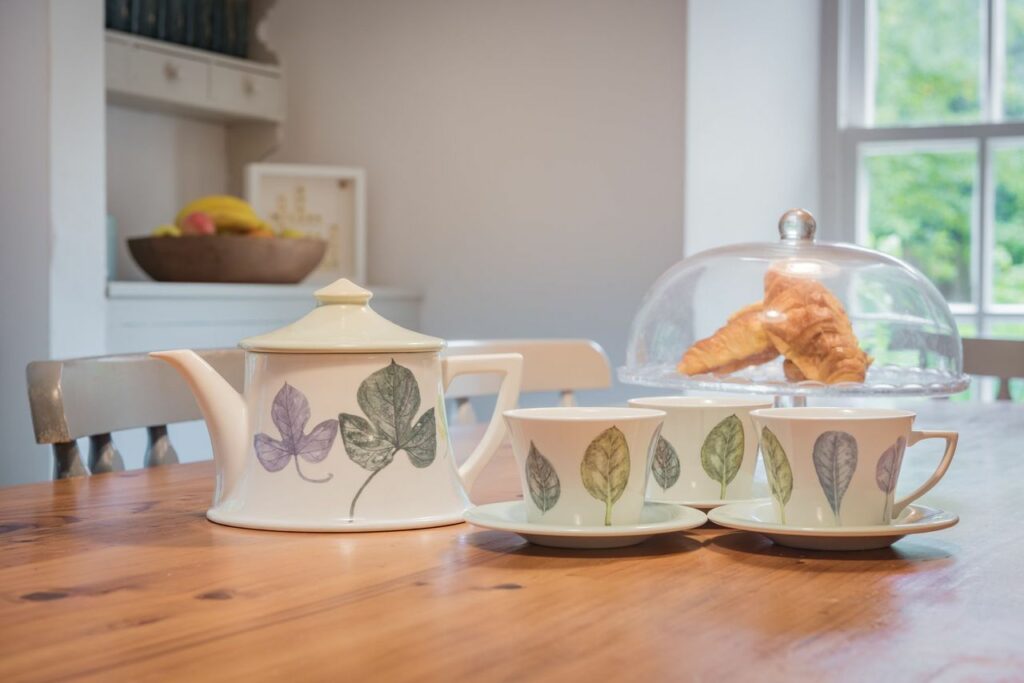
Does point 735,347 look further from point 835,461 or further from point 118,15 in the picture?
point 118,15

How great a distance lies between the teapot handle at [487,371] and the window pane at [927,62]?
8.24ft

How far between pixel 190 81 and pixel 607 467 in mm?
2448

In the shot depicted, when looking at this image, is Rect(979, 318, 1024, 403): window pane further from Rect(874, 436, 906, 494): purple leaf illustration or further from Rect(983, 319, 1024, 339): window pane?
Rect(874, 436, 906, 494): purple leaf illustration

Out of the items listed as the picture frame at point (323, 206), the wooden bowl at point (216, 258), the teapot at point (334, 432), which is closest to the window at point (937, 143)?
the picture frame at point (323, 206)

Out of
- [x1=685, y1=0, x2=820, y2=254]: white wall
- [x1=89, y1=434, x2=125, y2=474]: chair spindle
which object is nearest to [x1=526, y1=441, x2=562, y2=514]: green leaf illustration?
[x1=89, y1=434, x2=125, y2=474]: chair spindle

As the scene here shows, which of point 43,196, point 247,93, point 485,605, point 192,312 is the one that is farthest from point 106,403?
point 247,93

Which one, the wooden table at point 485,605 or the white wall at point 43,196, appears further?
the white wall at point 43,196

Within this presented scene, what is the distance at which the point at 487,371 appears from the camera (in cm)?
74

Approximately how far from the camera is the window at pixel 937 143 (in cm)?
291

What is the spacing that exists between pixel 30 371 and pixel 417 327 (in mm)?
1925

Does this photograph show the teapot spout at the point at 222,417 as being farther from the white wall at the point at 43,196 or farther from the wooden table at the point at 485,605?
the white wall at the point at 43,196

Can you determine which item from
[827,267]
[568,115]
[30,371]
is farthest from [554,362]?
[568,115]

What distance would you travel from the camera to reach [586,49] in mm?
2658

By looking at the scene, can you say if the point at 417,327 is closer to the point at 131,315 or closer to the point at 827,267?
the point at 131,315
